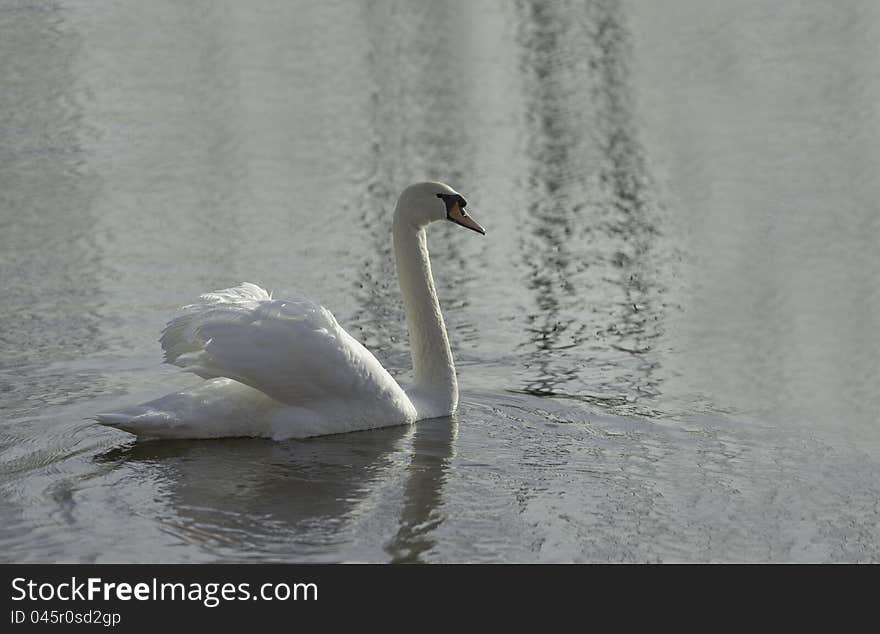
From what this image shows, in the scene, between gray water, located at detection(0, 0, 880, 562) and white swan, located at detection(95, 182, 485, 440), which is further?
white swan, located at detection(95, 182, 485, 440)

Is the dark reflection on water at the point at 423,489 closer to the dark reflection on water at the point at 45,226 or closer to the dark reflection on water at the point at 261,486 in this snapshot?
the dark reflection on water at the point at 261,486

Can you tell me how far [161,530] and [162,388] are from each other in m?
2.51

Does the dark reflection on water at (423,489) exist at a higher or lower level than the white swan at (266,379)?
lower

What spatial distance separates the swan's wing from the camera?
7426 millimetres

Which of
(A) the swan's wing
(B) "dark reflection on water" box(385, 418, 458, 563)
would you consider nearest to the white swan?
(A) the swan's wing

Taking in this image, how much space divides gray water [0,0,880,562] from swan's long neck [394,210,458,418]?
0.70 ft

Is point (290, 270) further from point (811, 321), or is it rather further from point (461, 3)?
point (461, 3)

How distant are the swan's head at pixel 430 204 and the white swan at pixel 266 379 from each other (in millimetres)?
981

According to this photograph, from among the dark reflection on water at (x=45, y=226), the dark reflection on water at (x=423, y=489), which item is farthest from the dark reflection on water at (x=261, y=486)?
the dark reflection on water at (x=45, y=226)

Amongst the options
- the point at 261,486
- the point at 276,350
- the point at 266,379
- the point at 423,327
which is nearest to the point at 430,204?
the point at 423,327

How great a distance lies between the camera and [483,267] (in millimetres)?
11656

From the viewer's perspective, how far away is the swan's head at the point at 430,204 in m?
8.40

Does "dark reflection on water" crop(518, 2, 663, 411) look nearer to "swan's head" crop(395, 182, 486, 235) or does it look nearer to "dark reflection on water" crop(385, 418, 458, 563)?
"dark reflection on water" crop(385, 418, 458, 563)

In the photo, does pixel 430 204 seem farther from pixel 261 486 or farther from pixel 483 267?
pixel 483 267
